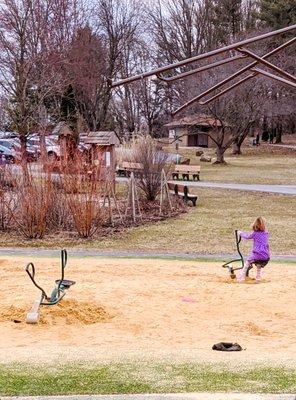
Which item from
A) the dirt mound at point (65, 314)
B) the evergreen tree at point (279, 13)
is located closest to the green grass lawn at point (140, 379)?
the dirt mound at point (65, 314)

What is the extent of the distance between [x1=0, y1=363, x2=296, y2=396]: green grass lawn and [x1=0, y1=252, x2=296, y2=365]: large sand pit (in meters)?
0.59

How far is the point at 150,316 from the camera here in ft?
35.0

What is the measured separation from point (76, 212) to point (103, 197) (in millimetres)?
1291

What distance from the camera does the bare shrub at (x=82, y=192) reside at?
66.1 feet

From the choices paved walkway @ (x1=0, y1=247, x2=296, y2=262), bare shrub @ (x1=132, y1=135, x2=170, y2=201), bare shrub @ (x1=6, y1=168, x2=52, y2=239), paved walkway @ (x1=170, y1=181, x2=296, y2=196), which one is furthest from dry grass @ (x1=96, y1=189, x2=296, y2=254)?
paved walkway @ (x1=170, y1=181, x2=296, y2=196)

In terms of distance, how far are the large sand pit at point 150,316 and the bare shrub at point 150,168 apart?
478 inches

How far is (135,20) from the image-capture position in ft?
184

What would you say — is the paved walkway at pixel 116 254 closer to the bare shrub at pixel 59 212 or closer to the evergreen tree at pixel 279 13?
the bare shrub at pixel 59 212

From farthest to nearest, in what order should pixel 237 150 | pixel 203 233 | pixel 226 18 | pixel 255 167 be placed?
pixel 226 18 → pixel 237 150 → pixel 255 167 → pixel 203 233

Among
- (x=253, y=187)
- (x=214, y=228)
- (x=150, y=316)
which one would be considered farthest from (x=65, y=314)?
(x=253, y=187)

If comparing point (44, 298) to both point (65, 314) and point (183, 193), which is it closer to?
point (65, 314)

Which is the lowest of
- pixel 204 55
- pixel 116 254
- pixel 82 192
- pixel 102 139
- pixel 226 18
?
pixel 116 254

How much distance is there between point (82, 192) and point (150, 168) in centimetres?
671

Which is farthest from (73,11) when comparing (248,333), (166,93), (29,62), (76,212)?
(248,333)
